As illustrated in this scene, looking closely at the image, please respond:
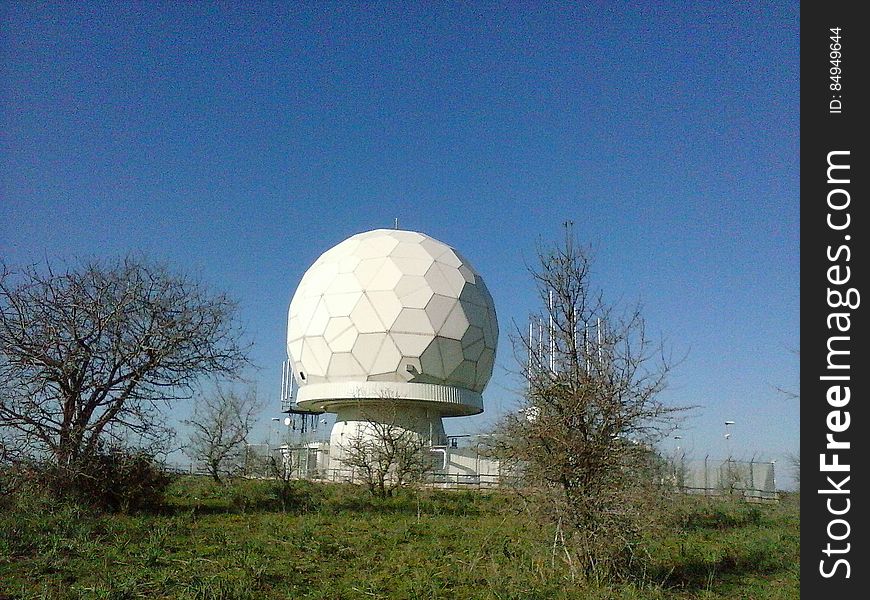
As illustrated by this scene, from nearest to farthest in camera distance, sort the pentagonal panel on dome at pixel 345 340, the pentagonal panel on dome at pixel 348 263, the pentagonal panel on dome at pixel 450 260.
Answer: the pentagonal panel on dome at pixel 345 340, the pentagonal panel on dome at pixel 348 263, the pentagonal panel on dome at pixel 450 260

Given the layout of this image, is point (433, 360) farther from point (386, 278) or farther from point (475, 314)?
point (386, 278)

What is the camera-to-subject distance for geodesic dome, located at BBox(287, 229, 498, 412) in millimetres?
27984

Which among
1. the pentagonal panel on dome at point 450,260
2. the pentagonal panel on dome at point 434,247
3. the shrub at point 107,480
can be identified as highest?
the pentagonal panel on dome at point 434,247

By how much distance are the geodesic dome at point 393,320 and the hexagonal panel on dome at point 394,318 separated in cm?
4

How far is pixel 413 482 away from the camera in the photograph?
2058 centimetres

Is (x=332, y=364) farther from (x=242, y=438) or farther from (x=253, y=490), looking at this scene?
(x=253, y=490)

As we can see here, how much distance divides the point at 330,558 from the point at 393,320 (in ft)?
61.5

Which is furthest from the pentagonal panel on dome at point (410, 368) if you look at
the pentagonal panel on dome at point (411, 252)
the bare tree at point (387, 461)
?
the bare tree at point (387, 461)

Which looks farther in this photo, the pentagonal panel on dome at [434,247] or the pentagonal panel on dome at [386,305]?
the pentagonal panel on dome at [434,247]

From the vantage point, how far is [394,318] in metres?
27.9

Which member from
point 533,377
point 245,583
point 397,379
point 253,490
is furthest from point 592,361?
point 397,379

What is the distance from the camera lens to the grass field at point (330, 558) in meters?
7.72

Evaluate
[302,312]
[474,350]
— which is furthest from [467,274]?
[302,312]

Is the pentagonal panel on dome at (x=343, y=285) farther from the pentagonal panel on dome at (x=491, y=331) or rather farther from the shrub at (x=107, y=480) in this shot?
the shrub at (x=107, y=480)
